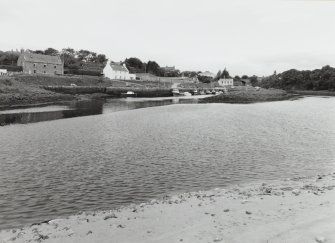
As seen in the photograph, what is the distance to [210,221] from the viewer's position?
1098 centimetres

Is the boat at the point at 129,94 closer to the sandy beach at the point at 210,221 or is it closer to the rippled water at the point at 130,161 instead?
the rippled water at the point at 130,161

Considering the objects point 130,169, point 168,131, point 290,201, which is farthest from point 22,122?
point 290,201

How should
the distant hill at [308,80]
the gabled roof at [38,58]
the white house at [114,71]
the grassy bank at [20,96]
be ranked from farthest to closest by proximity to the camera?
1. the distant hill at [308,80]
2. the white house at [114,71]
3. the gabled roof at [38,58]
4. the grassy bank at [20,96]

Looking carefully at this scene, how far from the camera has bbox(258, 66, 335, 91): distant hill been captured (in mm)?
162875

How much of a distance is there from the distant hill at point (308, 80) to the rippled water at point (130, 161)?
138518 millimetres

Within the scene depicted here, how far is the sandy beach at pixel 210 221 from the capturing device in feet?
31.5

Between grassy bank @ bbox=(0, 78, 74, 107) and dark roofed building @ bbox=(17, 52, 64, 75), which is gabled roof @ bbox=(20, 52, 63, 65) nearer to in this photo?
dark roofed building @ bbox=(17, 52, 64, 75)

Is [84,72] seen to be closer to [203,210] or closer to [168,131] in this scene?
[168,131]

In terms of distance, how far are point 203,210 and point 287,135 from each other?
24.6m

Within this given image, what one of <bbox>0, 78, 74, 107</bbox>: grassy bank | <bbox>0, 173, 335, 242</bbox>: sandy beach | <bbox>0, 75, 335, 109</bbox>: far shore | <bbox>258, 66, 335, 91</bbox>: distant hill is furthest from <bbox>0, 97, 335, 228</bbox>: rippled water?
<bbox>258, 66, 335, 91</bbox>: distant hill

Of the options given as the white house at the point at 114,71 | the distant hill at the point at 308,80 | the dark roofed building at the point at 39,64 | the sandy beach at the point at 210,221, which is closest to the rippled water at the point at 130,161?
the sandy beach at the point at 210,221

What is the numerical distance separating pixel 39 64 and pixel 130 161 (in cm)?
10543

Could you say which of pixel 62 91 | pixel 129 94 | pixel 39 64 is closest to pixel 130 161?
pixel 62 91

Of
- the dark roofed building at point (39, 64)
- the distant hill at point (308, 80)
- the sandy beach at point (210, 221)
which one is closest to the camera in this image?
the sandy beach at point (210, 221)
